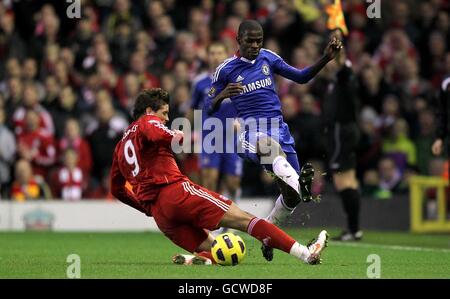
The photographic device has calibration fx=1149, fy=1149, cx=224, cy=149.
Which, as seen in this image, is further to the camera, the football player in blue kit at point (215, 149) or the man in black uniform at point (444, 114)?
the football player in blue kit at point (215, 149)

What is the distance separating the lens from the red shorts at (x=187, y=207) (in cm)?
978

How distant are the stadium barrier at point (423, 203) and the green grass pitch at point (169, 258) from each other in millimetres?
696

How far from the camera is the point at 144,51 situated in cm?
1867

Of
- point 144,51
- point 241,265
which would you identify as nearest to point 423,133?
point 144,51

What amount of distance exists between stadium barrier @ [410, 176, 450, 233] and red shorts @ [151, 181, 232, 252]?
6964 millimetres

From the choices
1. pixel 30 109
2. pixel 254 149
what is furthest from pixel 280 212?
pixel 30 109

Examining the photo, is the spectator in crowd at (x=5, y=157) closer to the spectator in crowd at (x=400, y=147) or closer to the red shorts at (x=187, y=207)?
the spectator in crowd at (x=400, y=147)

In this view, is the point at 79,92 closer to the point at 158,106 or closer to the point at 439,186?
the point at 439,186

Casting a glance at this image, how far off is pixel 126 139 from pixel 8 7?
381 inches

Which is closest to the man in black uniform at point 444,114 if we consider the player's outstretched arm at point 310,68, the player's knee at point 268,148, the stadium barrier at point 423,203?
the stadium barrier at point 423,203

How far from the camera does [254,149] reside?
1100 cm

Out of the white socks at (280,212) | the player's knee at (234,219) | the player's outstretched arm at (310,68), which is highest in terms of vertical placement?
the player's outstretched arm at (310,68)

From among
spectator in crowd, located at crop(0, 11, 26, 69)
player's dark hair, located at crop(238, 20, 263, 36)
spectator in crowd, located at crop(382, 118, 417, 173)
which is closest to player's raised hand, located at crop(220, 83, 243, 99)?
player's dark hair, located at crop(238, 20, 263, 36)

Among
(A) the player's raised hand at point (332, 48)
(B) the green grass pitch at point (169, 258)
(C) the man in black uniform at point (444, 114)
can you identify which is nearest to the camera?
(B) the green grass pitch at point (169, 258)
